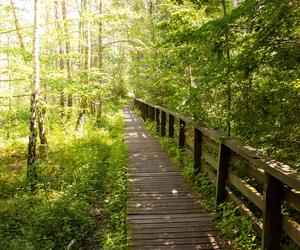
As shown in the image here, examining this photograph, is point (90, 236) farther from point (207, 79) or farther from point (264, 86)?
point (264, 86)

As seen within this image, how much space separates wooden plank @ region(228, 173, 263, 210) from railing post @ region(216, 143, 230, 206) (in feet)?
0.56

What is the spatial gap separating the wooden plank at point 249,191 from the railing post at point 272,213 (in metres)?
0.30

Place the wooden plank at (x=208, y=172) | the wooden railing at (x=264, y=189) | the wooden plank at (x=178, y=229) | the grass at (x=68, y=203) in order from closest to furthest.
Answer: the wooden railing at (x=264, y=189), the wooden plank at (x=178, y=229), the grass at (x=68, y=203), the wooden plank at (x=208, y=172)

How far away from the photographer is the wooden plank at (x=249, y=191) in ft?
13.3

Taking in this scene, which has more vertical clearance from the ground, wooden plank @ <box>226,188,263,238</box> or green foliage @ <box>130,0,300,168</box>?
green foliage @ <box>130,0,300,168</box>

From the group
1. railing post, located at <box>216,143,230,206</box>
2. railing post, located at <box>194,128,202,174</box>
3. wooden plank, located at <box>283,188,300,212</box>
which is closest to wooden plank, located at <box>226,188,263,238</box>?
railing post, located at <box>216,143,230,206</box>

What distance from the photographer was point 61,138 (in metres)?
15.0

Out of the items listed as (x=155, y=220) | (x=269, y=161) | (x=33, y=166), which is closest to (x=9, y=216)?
(x=33, y=166)

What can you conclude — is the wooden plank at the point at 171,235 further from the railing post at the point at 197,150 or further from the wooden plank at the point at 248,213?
the railing post at the point at 197,150

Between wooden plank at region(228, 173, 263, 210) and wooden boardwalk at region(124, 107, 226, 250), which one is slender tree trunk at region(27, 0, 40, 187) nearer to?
wooden boardwalk at region(124, 107, 226, 250)

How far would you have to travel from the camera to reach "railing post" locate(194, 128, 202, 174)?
7234 millimetres

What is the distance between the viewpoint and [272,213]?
3658mm

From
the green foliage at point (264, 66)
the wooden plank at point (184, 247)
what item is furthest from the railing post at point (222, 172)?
the wooden plank at point (184, 247)

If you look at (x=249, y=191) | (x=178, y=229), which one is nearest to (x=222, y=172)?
(x=249, y=191)
